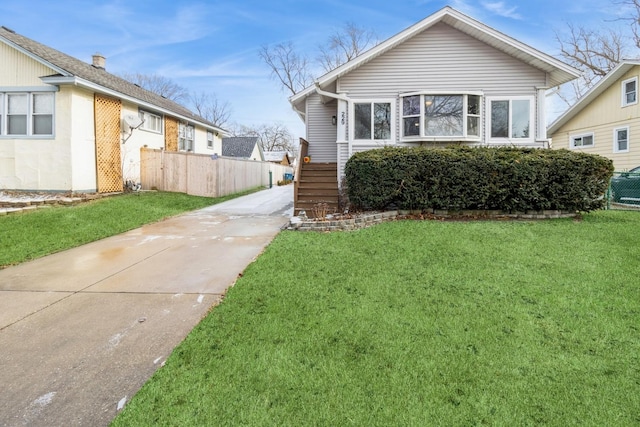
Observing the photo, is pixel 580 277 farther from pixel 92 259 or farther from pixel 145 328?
pixel 92 259

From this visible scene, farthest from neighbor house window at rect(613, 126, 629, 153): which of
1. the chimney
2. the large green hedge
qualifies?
the chimney

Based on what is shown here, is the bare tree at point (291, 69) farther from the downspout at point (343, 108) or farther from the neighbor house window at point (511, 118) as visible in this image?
the neighbor house window at point (511, 118)

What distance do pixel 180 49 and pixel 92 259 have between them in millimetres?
26686

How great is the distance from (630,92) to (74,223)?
21.6 meters

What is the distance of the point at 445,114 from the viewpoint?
11.0 meters

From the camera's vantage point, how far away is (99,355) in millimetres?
3059

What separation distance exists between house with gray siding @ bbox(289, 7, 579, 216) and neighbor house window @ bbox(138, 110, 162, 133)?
27.8 feet

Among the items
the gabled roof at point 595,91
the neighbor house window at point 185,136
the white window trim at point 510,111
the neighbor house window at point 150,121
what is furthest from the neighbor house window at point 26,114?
the gabled roof at point 595,91

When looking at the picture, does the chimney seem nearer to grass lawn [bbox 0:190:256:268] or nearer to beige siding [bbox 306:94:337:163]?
grass lawn [bbox 0:190:256:268]

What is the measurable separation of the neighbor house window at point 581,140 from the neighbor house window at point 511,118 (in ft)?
34.3

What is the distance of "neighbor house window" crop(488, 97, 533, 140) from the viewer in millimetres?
11031

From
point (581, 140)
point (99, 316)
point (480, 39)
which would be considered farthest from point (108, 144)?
point (581, 140)

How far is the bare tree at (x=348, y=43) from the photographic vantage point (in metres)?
33.9

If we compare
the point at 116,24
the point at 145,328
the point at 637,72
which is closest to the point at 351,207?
the point at 145,328
